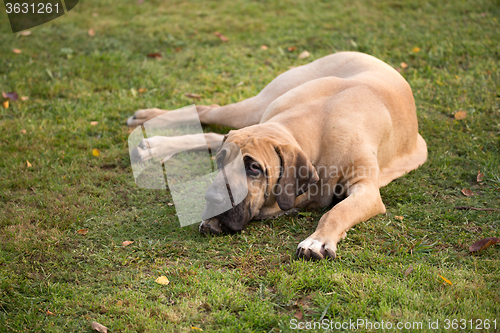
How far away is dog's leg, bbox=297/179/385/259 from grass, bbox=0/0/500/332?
0.31 feet

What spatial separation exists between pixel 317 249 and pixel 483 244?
1310 mm

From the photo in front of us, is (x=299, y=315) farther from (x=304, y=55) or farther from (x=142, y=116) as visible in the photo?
(x=304, y=55)

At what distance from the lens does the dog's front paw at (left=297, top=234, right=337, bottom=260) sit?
318cm

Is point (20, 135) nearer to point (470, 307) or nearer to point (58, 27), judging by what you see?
point (58, 27)

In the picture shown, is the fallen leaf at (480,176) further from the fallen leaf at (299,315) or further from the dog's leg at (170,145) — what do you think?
the dog's leg at (170,145)

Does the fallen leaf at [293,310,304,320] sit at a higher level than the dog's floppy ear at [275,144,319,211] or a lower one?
lower

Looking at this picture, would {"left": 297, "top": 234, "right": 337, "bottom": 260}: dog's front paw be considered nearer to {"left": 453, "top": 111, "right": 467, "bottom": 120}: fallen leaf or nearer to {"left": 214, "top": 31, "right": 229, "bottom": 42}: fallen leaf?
{"left": 453, "top": 111, "right": 467, "bottom": 120}: fallen leaf

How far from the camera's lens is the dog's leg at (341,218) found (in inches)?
126

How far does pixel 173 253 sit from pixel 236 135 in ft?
3.44

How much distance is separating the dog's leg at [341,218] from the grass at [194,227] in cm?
9

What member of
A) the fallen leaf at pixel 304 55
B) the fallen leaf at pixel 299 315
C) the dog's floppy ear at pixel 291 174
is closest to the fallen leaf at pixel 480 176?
the dog's floppy ear at pixel 291 174

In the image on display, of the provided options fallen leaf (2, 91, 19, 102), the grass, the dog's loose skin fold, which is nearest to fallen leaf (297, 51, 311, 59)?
the grass

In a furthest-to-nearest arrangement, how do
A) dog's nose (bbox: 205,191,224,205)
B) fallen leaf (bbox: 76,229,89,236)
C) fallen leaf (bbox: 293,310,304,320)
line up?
fallen leaf (bbox: 76,229,89,236), dog's nose (bbox: 205,191,224,205), fallen leaf (bbox: 293,310,304,320)

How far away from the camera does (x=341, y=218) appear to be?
3.43 metres
